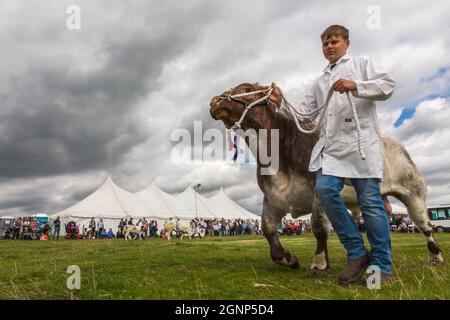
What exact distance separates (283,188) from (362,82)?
167cm

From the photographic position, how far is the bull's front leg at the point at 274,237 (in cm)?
531

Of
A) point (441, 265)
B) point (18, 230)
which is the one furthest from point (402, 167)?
point (18, 230)

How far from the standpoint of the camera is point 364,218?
4.18 metres

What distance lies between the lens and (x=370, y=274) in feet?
13.3

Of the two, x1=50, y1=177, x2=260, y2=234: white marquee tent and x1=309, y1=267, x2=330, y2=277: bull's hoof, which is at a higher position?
x1=309, y1=267, x2=330, y2=277: bull's hoof

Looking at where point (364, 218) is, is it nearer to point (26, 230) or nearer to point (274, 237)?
point (274, 237)

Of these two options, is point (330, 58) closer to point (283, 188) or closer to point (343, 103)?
point (343, 103)

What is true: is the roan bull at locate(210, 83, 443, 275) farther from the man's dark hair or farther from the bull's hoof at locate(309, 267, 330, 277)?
the man's dark hair

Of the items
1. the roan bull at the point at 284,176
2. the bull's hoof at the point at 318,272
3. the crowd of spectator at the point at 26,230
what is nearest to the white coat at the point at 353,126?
the roan bull at the point at 284,176

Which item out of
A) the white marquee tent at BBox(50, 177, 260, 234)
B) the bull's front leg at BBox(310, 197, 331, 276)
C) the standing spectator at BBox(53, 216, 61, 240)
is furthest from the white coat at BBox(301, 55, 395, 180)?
the white marquee tent at BBox(50, 177, 260, 234)

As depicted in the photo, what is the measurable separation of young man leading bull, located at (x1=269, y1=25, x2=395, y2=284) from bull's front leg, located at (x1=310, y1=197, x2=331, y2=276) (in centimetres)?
72

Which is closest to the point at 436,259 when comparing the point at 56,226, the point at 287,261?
the point at 287,261

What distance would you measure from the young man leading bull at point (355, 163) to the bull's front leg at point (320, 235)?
28.5 inches

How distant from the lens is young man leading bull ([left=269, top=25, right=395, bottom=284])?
13.2 feet
